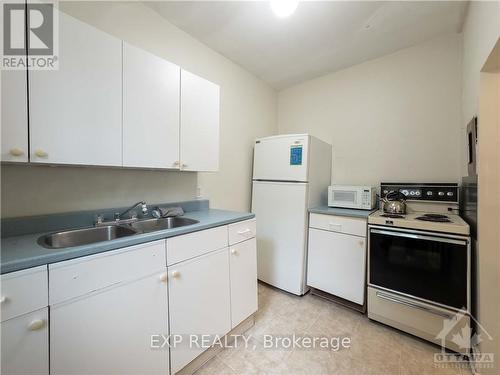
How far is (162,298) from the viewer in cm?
117

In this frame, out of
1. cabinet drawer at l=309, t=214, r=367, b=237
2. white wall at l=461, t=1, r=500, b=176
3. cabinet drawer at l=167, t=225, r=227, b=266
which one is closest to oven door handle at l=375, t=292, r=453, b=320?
cabinet drawer at l=309, t=214, r=367, b=237

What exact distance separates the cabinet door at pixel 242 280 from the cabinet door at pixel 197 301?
6 centimetres

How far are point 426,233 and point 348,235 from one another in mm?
581

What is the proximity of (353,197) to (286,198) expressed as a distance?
2.26ft

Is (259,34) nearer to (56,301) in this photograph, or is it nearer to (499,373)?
(56,301)

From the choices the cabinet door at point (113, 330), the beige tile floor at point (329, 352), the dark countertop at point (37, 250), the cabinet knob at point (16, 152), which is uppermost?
the cabinet knob at point (16, 152)

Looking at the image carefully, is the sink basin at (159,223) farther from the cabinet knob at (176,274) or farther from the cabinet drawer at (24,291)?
the cabinet drawer at (24,291)

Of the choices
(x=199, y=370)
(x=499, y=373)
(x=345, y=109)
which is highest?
(x=345, y=109)

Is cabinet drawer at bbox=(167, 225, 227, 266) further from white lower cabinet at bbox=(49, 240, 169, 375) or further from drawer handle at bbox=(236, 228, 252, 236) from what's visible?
drawer handle at bbox=(236, 228, 252, 236)

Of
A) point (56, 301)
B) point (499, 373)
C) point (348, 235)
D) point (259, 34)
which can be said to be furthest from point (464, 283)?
point (259, 34)

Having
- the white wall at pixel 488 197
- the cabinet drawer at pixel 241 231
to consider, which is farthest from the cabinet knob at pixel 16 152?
the white wall at pixel 488 197

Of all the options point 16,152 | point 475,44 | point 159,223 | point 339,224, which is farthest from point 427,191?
point 16,152

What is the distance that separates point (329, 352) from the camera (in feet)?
5.02

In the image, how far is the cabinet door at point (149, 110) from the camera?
1.30 m
